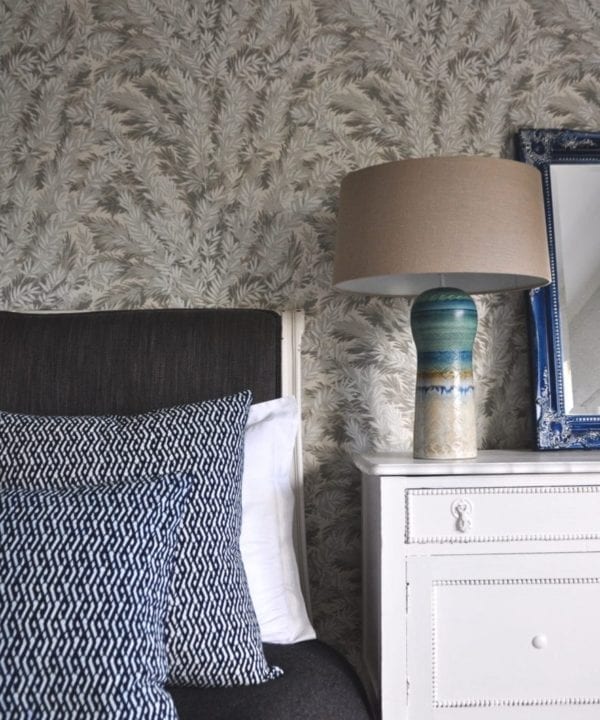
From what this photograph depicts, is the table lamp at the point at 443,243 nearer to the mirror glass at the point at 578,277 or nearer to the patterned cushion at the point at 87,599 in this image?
the mirror glass at the point at 578,277

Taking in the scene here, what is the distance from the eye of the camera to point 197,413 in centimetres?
135

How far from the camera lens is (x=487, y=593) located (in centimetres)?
143

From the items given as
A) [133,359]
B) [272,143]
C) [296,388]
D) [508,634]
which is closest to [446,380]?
[296,388]

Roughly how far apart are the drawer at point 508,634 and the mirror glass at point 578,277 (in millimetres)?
A: 533

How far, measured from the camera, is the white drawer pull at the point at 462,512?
142cm

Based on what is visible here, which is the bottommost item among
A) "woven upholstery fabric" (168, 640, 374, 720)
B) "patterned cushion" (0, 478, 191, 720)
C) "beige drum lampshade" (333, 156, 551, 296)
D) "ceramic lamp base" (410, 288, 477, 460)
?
"woven upholstery fabric" (168, 640, 374, 720)

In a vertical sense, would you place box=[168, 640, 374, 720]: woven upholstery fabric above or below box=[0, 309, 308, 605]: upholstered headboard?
below

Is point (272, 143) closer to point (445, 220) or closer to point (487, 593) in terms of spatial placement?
point (445, 220)

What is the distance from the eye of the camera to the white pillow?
142 centimetres

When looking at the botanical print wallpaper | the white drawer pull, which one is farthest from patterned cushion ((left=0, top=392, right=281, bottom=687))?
the botanical print wallpaper

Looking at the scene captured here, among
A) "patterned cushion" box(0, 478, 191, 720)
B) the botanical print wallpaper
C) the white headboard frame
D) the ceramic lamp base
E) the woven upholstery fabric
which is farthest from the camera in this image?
the botanical print wallpaper

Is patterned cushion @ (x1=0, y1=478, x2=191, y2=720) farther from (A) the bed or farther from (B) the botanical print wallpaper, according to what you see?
(B) the botanical print wallpaper

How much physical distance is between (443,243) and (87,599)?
882mm

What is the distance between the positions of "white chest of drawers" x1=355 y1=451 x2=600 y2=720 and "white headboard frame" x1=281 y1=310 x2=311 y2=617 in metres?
0.37
